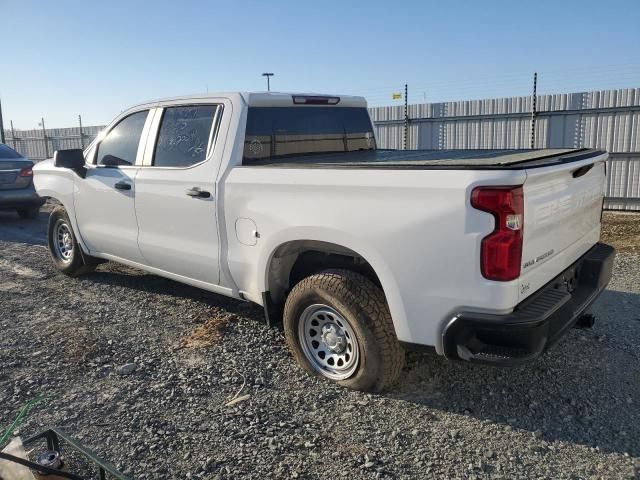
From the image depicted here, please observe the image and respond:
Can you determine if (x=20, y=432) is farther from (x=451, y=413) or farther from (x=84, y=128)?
(x=84, y=128)

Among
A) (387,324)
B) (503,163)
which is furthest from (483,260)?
(387,324)

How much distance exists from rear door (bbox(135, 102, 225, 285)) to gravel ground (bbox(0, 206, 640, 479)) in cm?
62

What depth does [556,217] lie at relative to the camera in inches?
124

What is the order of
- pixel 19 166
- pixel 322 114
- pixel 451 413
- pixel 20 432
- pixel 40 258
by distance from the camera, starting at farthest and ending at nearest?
1. pixel 19 166
2. pixel 40 258
3. pixel 322 114
4. pixel 451 413
5. pixel 20 432

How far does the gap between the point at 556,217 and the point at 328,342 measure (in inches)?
62.2

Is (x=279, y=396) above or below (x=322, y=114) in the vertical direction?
below

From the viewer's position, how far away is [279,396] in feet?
11.6

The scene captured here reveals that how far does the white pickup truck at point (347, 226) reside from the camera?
2.81 meters

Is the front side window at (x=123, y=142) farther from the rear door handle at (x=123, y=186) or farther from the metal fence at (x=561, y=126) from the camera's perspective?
the metal fence at (x=561, y=126)

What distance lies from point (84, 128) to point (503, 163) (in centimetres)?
1999

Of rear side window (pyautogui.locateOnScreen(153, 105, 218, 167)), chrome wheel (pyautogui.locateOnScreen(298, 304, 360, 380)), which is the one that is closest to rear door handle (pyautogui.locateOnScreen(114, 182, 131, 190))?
rear side window (pyautogui.locateOnScreen(153, 105, 218, 167))

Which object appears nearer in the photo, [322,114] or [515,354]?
[515,354]

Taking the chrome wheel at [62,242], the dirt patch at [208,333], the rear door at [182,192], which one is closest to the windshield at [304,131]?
the rear door at [182,192]

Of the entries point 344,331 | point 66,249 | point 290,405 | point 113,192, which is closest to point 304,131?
point 113,192
